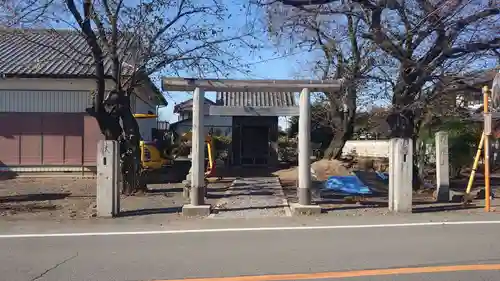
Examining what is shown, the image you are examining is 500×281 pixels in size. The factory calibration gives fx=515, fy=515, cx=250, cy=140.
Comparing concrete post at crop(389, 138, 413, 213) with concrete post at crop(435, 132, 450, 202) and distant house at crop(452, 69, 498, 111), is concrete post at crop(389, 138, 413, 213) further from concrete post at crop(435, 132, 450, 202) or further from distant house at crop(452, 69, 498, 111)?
distant house at crop(452, 69, 498, 111)

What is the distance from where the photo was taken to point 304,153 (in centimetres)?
1228

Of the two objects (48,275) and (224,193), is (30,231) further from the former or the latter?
(224,193)

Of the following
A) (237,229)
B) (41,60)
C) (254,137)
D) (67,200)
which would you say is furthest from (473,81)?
(41,60)

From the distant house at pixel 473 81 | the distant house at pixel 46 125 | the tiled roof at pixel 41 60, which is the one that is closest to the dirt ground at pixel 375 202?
the distant house at pixel 473 81

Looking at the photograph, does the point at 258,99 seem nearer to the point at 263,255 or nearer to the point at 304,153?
the point at 304,153

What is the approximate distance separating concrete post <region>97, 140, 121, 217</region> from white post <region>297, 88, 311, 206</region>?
4.31 meters

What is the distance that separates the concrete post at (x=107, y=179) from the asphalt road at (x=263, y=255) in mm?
2443

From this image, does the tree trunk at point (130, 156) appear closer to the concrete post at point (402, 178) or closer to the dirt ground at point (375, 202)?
the dirt ground at point (375, 202)

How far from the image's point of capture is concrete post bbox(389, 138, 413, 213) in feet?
39.7

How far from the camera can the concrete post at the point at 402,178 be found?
39.7 feet

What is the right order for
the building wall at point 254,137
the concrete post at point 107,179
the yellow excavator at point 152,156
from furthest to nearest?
the building wall at point 254,137, the yellow excavator at point 152,156, the concrete post at point 107,179

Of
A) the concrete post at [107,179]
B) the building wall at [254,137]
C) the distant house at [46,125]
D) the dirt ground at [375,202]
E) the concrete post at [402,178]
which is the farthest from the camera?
the building wall at [254,137]

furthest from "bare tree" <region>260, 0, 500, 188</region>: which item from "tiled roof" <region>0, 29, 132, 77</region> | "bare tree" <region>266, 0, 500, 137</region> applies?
"tiled roof" <region>0, 29, 132, 77</region>

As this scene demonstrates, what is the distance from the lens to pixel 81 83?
1955 cm
